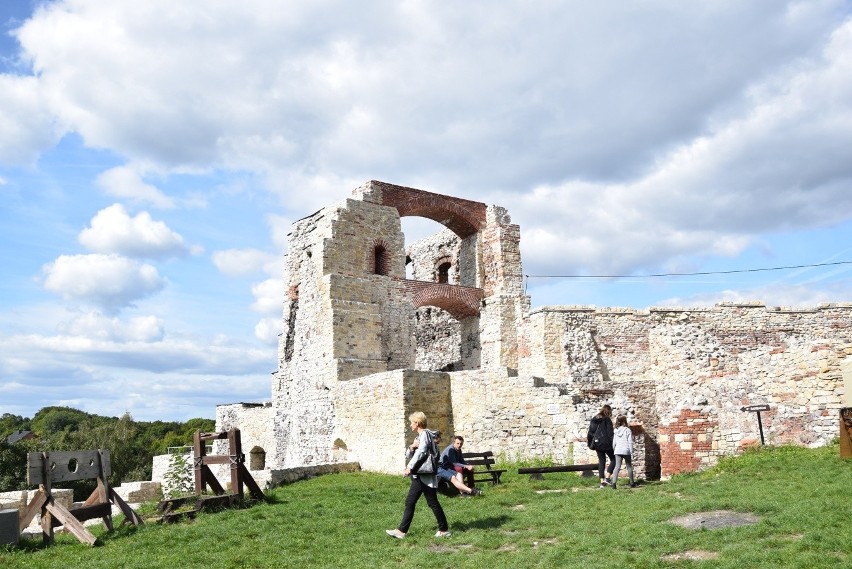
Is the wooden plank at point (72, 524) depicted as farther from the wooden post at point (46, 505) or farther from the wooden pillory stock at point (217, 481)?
the wooden pillory stock at point (217, 481)

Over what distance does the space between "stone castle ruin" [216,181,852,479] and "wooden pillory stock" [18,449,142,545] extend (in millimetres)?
8376

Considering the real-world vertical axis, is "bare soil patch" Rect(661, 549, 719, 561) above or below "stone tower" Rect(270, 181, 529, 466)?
below

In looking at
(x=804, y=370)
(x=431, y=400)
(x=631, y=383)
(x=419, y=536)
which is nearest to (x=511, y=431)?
(x=431, y=400)

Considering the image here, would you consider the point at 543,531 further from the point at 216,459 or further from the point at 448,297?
the point at 448,297

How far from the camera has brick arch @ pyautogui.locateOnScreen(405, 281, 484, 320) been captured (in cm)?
2531

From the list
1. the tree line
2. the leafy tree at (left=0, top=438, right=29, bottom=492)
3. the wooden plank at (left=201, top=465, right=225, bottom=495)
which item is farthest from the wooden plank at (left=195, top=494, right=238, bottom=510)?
the leafy tree at (left=0, top=438, right=29, bottom=492)

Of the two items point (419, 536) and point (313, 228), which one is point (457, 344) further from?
point (419, 536)

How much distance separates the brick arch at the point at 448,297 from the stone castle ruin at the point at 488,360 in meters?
0.05

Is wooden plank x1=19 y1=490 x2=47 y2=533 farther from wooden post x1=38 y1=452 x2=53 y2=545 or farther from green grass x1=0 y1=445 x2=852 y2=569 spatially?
green grass x1=0 y1=445 x2=852 y2=569

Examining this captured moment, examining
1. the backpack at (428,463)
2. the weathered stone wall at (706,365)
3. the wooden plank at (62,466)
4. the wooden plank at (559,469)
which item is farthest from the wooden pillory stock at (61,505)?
the weathered stone wall at (706,365)

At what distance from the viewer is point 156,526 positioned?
11117mm

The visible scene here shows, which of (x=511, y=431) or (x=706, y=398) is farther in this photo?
(x=511, y=431)

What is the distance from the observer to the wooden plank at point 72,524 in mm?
10312

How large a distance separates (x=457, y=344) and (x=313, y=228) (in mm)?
7238
